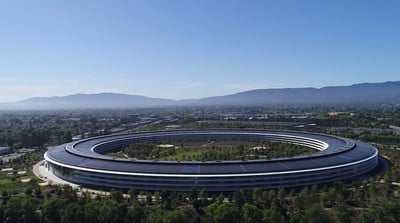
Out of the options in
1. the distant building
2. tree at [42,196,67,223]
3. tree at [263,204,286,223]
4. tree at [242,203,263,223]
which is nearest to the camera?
tree at [263,204,286,223]

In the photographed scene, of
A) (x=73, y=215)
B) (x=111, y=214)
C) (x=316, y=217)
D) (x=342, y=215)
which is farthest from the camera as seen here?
(x=73, y=215)

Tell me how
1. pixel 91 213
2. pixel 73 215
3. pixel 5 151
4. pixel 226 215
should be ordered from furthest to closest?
pixel 5 151 → pixel 73 215 → pixel 91 213 → pixel 226 215

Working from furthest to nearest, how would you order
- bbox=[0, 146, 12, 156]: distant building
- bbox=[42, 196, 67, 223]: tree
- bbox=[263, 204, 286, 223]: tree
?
bbox=[0, 146, 12, 156]: distant building → bbox=[42, 196, 67, 223]: tree → bbox=[263, 204, 286, 223]: tree

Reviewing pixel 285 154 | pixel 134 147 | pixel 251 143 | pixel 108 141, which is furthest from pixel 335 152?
pixel 108 141

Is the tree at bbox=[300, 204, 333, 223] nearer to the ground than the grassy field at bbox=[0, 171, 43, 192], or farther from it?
farther from it

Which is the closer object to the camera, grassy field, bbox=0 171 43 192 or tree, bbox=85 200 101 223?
tree, bbox=85 200 101 223

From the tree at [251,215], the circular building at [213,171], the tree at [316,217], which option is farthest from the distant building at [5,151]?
the tree at [316,217]

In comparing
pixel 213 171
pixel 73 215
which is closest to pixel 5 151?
pixel 73 215

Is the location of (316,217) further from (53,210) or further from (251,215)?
(53,210)

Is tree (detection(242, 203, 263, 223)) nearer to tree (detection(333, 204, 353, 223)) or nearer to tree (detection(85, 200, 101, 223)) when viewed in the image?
tree (detection(333, 204, 353, 223))

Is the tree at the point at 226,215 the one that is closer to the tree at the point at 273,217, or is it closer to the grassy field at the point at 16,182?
the tree at the point at 273,217

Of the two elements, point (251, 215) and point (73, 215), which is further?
point (73, 215)

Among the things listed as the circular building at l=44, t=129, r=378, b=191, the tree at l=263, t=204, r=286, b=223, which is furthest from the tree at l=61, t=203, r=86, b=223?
the tree at l=263, t=204, r=286, b=223
